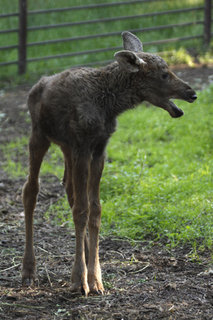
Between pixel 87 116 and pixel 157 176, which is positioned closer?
pixel 87 116

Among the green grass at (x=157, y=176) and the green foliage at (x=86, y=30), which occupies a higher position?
the green foliage at (x=86, y=30)

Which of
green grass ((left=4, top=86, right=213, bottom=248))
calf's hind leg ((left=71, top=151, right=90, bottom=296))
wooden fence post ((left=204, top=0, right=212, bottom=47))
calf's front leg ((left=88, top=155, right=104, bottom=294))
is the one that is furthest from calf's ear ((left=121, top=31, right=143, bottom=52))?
wooden fence post ((left=204, top=0, right=212, bottom=47))

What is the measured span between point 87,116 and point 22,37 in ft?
28.5

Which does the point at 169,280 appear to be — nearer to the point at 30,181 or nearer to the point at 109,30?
the point at 30,181

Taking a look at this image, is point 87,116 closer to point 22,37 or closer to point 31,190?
point 31,190

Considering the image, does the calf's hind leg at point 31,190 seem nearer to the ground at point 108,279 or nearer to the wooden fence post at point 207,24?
the ground at point 108,279

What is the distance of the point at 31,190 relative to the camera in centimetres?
535

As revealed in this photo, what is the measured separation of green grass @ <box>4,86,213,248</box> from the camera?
6.56 m

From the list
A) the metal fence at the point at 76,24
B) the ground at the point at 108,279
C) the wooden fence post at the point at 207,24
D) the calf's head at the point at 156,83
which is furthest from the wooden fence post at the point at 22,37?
the calf's head at the point at 156,83

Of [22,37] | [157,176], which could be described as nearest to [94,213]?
[157,176]

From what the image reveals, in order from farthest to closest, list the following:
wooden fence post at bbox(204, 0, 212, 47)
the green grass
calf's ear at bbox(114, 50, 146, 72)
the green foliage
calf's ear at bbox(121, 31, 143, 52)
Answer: wooden fence post at bbox(204, 0, 212, 47)
the green foliage
the green grass
calf's ear at bbox(121, 31, 143, 52)
calf's ear at bbox(114, 50, 146, 72)

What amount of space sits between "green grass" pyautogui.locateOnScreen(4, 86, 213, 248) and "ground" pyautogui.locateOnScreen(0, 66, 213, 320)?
0.26m

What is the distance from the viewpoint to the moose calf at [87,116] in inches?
193

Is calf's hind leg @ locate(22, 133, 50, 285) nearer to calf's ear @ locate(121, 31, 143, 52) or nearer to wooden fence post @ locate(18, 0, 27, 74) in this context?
calf's ear @ locate(121, 31, 143, 52)
